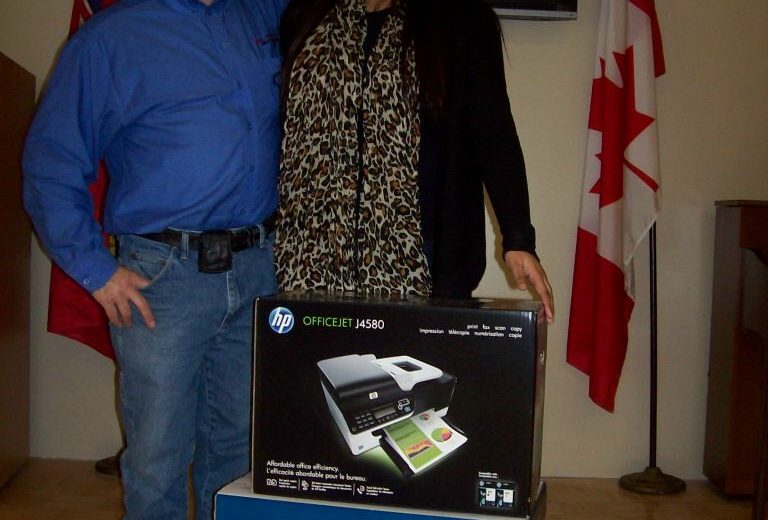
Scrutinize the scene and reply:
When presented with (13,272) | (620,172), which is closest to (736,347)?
(620,172)

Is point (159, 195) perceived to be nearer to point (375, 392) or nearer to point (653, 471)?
point (375, 392)

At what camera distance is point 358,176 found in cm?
126

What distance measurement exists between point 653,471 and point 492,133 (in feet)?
5.65

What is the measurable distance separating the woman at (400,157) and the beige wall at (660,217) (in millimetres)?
1324

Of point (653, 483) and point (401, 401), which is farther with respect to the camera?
point (653, 483)

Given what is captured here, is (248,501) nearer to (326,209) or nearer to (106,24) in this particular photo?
(326,209)

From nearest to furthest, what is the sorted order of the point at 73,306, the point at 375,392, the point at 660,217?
the point at 375,392 < the point at 73,306 < the point at 660,217

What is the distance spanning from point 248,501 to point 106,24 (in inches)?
32.4

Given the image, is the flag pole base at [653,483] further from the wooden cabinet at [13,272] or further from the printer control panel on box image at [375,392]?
the wooden cabinet at [13,272]

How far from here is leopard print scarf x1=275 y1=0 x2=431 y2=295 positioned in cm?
125

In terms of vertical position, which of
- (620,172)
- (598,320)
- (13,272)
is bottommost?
(598,320)

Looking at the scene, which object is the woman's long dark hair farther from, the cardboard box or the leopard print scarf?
the cardboard box

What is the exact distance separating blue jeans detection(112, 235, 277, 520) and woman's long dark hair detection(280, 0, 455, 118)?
1.14 feet

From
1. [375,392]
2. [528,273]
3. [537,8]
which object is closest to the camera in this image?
[375,392]
